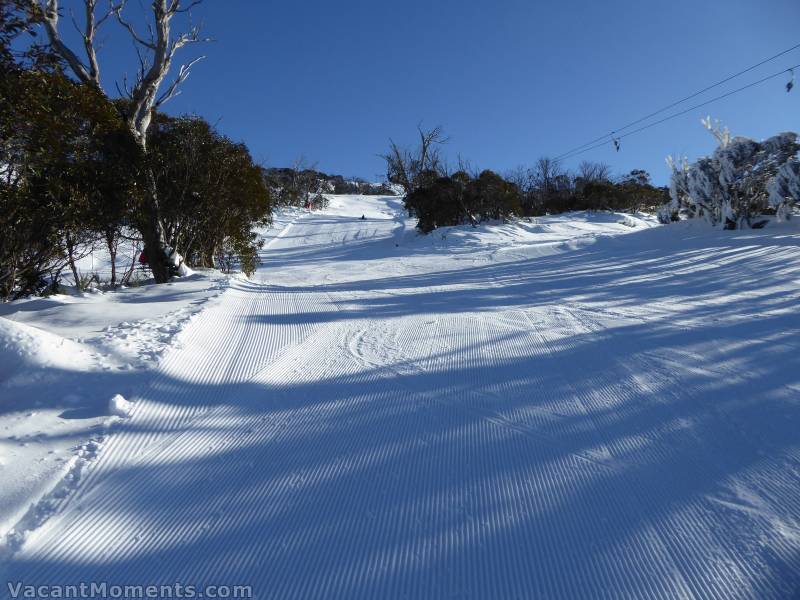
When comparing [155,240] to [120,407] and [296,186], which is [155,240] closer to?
[120,407]

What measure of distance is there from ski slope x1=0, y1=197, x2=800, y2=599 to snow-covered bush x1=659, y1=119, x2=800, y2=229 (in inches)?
343

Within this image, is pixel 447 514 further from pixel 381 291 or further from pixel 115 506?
pixel 381 291

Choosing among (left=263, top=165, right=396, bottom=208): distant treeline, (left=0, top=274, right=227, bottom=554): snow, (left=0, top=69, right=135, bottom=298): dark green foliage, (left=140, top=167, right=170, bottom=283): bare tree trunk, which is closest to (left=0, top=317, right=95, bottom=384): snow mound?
(left=0, top=274, right=227, bottom=554): snow

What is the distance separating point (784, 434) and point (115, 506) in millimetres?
4074

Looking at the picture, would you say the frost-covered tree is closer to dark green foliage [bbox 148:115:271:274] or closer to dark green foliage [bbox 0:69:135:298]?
dark green foliage [bbox 148:115:271:274]

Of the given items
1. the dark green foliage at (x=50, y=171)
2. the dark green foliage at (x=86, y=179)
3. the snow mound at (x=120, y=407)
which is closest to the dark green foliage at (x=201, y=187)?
the dark green foliage at (x=86, y=179)

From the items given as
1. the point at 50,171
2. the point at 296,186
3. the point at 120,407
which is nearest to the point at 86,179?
the point at 50,171

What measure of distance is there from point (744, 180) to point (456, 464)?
46.6ft

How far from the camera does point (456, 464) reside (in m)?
2.47

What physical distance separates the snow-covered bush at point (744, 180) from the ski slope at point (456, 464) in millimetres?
8710

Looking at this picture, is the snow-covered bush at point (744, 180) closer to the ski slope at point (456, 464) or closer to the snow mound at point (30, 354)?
the ski slope at point (456, 464)

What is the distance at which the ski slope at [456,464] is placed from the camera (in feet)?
5.91

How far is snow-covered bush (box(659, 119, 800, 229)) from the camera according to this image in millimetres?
10969

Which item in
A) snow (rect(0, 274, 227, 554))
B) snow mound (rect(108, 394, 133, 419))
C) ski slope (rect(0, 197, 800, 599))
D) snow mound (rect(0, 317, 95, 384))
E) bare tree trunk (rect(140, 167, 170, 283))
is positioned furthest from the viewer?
bare tree trunk (rect(140, 167, 170, 283))
